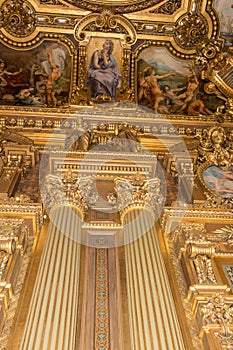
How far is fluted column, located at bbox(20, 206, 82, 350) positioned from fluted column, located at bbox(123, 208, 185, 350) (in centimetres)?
79

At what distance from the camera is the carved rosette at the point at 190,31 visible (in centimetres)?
1383

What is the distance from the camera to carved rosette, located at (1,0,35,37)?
44.2ft

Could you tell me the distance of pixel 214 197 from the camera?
954 centimetres

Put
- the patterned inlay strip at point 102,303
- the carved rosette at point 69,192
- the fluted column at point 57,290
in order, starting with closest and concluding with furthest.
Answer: the fluted column at point 57,290 < the patterned inlay strip at point 102,303 < the carved rosette at point 69,192

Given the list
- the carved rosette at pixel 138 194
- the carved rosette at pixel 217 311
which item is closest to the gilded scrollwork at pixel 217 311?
the carved rosette at pixel 217 311

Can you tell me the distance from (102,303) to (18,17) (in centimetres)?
966

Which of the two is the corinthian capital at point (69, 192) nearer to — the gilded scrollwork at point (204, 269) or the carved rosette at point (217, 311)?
the gilded scrollwork at point (204, 269)

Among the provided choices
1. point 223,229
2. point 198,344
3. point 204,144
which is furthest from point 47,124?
point 198,344

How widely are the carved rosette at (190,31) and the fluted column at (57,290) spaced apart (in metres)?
7.54

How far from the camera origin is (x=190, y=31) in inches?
548

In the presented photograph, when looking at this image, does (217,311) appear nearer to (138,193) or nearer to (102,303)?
(102,303)

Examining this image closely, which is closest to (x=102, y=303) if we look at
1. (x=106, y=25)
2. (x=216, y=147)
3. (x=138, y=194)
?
(x=138, y=194)

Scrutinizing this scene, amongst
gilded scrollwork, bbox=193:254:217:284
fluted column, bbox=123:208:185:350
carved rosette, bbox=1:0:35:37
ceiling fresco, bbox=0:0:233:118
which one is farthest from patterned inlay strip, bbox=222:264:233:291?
carved rosette, bbox=1:0:35:37

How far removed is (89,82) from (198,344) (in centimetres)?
907
